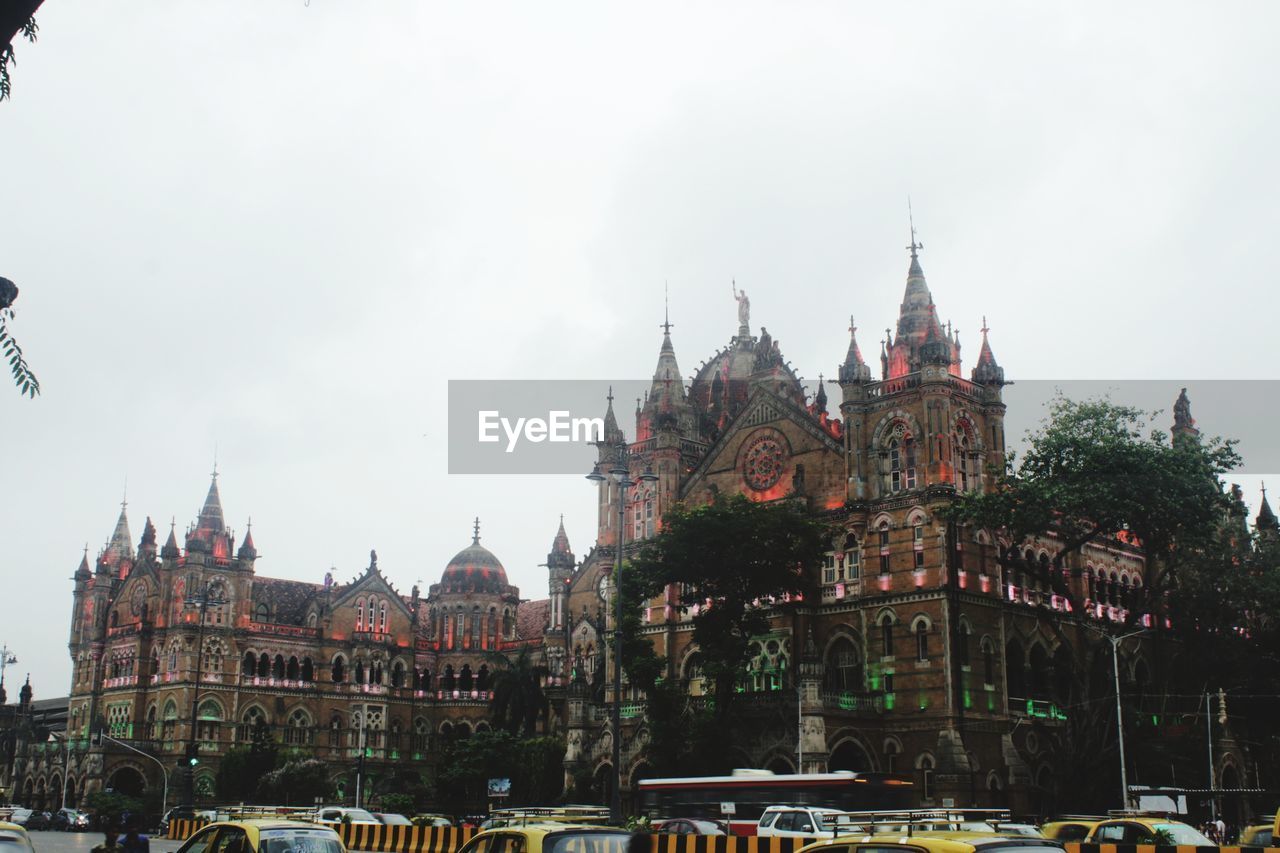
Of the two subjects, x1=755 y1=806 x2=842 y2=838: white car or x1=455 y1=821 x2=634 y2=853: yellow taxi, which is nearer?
x1=455 y1=821 x2=634 y2=853: yellow taxi

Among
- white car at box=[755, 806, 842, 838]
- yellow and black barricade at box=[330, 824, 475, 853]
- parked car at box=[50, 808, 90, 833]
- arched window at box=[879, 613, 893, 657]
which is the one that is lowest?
parked car at box=[50, 808, 90, 833]

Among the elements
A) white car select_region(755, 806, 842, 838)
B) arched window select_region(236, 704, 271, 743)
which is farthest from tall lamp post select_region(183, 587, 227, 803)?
white car select_region(755, 806, 842, 838)

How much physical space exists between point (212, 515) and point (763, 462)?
39296 millimetres

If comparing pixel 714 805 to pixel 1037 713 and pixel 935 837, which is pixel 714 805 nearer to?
pixel 1037 713

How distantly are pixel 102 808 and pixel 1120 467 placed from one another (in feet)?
176

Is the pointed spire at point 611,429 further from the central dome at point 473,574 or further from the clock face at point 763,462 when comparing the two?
the central dome at point 473,574

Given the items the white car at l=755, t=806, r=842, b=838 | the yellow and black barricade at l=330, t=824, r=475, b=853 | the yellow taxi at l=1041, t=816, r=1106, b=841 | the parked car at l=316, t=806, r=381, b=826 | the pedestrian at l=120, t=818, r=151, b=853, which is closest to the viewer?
the pedestrian at l=120, t=818, r=151, b=853

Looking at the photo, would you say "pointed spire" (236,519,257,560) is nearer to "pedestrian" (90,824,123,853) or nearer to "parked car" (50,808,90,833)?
"parked car" (50,808,90,833)

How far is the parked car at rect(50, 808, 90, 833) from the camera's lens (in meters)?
66.8

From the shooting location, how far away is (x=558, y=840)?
15500mm

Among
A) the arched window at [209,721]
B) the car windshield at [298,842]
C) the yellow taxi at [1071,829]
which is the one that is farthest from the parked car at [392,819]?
the arched window at [209,721]

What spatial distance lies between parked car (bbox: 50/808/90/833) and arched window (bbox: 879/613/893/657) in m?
42.0

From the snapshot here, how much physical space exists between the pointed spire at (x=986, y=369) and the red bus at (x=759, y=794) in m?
21.8

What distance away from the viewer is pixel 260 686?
79.1 metres
